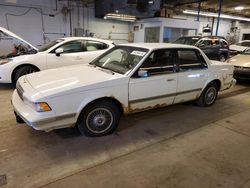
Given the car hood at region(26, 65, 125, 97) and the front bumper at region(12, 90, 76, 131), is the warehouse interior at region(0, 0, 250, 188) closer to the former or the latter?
the car hood at region(26, 65, 125, 97)

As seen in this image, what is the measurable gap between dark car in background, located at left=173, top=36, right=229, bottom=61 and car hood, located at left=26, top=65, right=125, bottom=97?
775 cm

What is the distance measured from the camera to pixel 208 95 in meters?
4.53

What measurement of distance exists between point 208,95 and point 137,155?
2529 mm

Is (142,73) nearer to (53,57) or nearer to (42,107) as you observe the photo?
(42,107)

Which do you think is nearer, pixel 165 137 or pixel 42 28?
pixel 165 137

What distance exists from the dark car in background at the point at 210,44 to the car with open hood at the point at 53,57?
5.13m

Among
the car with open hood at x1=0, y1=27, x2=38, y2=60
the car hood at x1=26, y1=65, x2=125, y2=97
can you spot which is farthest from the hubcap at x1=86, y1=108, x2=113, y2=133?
the car with open hood at x1=0, y1=27, x2=38, y2=60

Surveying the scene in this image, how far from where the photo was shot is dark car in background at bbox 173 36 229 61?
9969 mm

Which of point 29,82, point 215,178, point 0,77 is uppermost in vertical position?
point 29,82

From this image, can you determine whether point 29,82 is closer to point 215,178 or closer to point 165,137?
point 165,137

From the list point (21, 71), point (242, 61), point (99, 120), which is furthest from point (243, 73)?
point (21, 71)

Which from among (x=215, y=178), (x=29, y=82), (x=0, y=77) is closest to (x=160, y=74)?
(x=215, y=178)

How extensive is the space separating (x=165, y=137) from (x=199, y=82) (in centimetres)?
149

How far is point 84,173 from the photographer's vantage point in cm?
235
